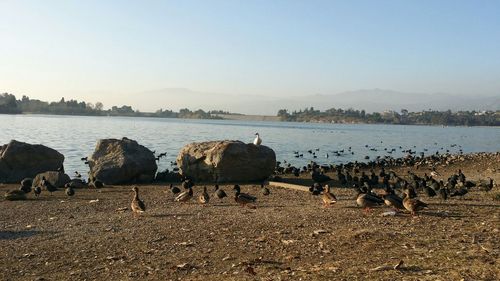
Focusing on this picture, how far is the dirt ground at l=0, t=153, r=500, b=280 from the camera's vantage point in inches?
314

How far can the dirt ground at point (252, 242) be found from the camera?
798cm

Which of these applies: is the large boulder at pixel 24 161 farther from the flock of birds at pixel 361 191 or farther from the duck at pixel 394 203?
the duck at pixel 394 203

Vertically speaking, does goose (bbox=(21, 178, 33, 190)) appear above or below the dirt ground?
below

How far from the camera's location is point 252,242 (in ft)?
33.4

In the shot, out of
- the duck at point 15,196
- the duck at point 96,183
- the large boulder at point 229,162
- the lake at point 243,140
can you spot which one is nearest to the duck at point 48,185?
the duck at point 15,196

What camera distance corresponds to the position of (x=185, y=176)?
24547mm

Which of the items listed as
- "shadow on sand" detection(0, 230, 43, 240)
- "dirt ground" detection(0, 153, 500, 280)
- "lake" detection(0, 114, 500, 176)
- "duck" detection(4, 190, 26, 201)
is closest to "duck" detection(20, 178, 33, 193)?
"duck" detection(4, 190, 26, 201)

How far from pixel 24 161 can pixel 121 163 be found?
6011 millimetres

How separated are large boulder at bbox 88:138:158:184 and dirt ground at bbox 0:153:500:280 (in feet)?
24.2

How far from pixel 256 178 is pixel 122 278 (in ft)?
51.8

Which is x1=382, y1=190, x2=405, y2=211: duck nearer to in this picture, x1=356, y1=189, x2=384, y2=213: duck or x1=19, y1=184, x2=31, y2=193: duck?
x1=356, y1=189, x2=384, y2=213: duck

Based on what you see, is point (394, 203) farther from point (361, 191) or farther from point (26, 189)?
point (26, 189)

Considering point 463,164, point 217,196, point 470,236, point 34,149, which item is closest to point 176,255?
point 470,236

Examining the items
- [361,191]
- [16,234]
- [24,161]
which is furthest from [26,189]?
[361,191]
